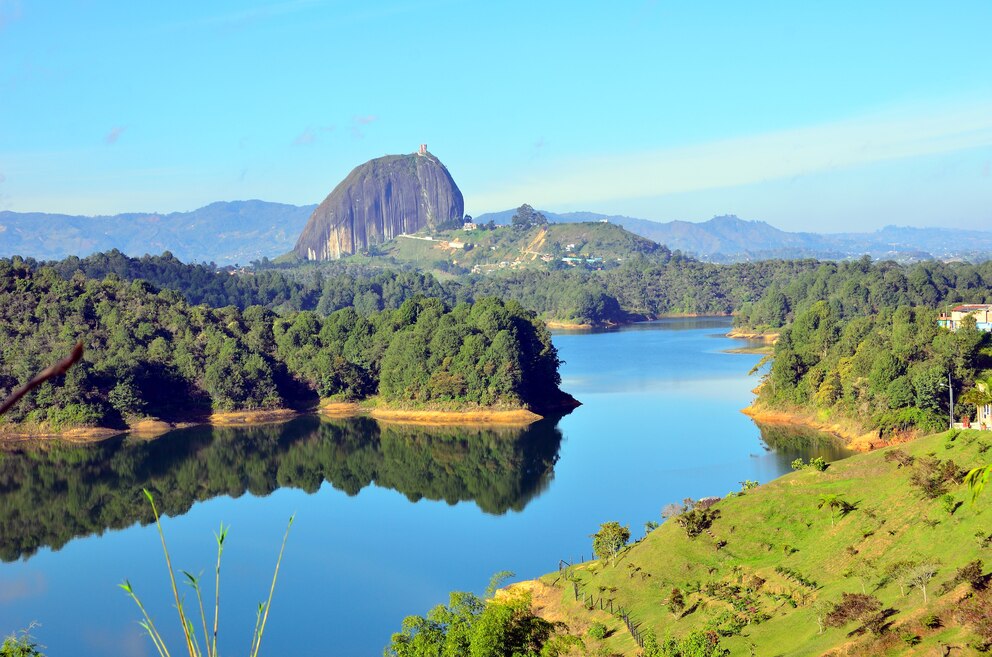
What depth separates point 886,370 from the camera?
57469mm

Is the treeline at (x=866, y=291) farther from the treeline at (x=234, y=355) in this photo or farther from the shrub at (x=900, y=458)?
the shrub at (x=900, y=458)

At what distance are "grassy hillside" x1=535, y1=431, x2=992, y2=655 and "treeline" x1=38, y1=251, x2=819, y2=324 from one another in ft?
381

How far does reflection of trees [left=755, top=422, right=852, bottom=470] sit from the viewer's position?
54500mm

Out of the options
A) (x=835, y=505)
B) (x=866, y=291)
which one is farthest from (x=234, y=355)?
(x=866, y=291)

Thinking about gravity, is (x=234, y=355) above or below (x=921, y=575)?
above

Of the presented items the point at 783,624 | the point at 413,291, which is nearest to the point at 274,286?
the point at 413,291

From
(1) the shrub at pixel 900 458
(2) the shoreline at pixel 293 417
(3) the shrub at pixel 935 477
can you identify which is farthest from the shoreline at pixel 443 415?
(3) the shrub at pixel 935 477

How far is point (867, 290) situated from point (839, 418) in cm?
7092

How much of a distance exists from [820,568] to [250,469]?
38.9 metres

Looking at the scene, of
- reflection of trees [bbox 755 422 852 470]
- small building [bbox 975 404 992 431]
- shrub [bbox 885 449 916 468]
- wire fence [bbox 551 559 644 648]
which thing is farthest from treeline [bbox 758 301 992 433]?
wire fence [bbox 551 559 644 648]

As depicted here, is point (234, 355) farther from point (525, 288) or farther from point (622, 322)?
point (525, 288)

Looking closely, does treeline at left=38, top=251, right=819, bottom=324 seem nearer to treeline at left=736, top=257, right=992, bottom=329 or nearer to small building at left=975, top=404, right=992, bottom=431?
treeline at left=736, top=257, right=992, bottom=329

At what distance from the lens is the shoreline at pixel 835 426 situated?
53.8m

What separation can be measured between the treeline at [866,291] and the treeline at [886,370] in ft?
165
